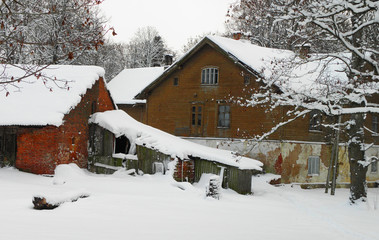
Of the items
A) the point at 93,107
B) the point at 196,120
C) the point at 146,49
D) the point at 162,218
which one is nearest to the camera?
the point at 162,218

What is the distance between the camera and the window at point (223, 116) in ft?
80.6

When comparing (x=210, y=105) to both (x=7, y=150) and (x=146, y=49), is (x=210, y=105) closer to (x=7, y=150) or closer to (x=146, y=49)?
(x=7, y=150)

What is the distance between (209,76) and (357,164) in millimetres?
12287

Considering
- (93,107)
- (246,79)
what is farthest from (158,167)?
(246,79)

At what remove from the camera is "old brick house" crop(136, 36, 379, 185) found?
2306cm

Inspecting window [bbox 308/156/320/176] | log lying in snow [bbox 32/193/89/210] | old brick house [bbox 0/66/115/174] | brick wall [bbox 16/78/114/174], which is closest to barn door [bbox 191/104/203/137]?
window [bbox 308/156/320/176]

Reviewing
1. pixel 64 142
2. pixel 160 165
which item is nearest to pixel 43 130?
pixel 64 142

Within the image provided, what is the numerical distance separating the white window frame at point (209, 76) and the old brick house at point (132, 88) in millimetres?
8197

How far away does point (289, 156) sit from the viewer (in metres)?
23.2

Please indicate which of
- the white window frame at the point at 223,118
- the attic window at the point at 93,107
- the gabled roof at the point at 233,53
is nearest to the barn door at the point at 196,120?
the white window frame at the point at 223,118

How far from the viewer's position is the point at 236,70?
24016 millimetres

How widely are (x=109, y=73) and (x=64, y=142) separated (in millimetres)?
35873

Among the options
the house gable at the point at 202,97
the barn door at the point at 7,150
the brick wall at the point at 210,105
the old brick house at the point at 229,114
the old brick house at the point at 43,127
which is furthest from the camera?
the house gable at the point at 202,97

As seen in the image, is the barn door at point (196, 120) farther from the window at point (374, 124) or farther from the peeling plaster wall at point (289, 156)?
the window at point (374, 124)
